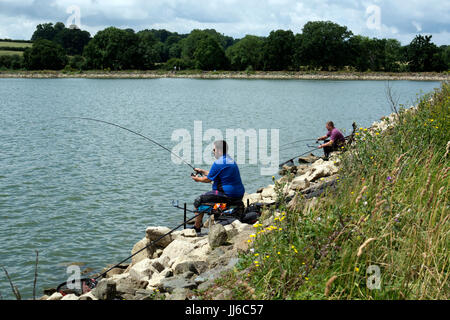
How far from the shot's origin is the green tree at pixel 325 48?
117 metres

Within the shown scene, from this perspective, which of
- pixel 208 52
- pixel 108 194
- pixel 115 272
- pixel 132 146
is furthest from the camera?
pixel 208 52

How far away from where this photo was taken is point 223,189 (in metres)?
8.83

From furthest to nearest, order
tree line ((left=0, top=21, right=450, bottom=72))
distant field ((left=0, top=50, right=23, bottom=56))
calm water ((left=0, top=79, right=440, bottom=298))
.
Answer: distant field ((left=0, top=50, right=23, bottom=56)), tree line ((left=0, top=21, right=450, bottom=72)), calm water ((left=0, top=79, right=440, bottom=298))

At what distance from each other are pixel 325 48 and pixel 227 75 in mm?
24423

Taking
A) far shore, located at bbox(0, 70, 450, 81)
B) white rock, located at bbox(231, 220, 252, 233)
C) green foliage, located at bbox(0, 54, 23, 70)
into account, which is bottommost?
white rock, located at bbox(231, 220, 252, 233)

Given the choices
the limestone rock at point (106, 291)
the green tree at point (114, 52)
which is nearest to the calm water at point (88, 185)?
the limestone rock at point (106, 291)

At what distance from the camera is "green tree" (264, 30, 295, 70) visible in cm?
11694

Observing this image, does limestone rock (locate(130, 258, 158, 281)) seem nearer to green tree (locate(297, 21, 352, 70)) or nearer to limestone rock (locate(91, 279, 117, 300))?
limestone rock (locate(91, 279, 117, 300))

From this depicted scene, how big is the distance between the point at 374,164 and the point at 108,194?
8351 millimetres

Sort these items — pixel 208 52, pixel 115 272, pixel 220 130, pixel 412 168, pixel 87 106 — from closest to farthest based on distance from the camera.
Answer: pixel 412 168 → pixel 115 272 → pixel 220 130 → pixel 87 106 → pixel 208 52

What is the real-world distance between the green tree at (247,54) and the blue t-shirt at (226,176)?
11458cm

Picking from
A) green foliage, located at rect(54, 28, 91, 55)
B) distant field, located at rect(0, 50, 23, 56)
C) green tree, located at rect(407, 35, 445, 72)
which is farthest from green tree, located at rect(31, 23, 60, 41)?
green tree, located at rect(407, 35, 445, 72)

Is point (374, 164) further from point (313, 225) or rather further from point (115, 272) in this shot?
point (115, 272)
